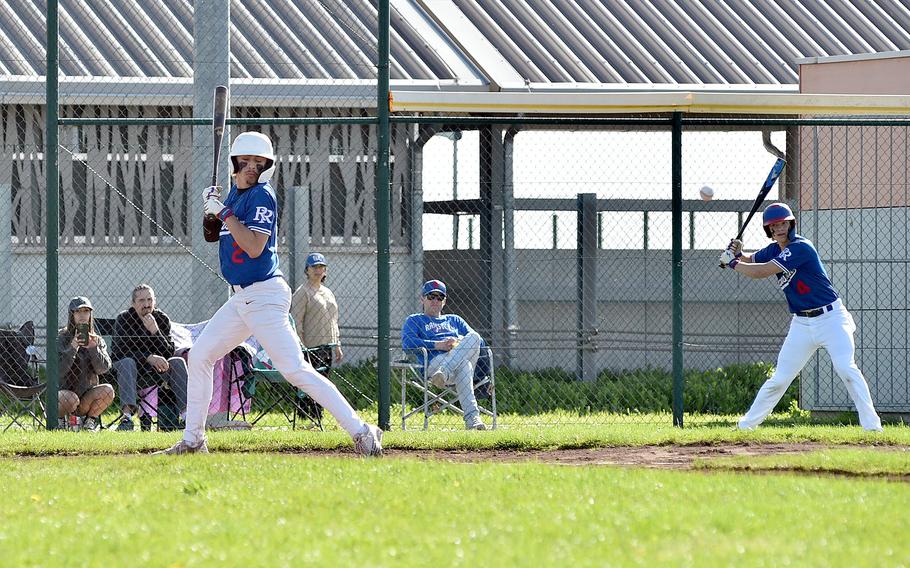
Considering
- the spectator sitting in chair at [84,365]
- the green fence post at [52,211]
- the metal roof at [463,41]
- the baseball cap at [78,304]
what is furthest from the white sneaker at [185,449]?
the metal roof at [463,41]

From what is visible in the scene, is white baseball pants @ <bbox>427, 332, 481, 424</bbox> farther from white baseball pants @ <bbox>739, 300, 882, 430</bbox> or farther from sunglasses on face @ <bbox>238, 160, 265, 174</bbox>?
sunglasses on face @ <bbox>238, 160, 265, 174</bbox>

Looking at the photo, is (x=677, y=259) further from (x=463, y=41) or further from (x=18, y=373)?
(x=463, y=41)

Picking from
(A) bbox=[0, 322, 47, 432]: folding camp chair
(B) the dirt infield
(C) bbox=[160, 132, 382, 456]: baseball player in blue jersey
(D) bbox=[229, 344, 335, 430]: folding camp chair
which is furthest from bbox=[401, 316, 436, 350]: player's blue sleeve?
(C) bbox=[160, 132, 382, 456]: baseball player in blue jersey

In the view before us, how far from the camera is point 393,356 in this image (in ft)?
64.2

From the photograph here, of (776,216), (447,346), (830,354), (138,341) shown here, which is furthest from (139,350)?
(830,354)

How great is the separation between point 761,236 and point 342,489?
31.0ft

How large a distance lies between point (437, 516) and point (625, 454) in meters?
3.43

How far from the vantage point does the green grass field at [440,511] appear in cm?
536

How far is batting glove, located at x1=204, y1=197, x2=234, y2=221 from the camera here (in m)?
8.47

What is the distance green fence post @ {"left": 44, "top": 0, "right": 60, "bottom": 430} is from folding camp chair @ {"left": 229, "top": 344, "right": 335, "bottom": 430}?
163 centimetres

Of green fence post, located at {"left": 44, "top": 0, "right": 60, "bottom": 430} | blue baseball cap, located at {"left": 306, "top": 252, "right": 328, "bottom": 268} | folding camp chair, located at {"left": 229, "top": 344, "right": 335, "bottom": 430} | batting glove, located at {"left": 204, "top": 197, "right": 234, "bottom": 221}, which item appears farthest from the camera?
blue baseball cap, located at {"left": 306, "top": 252, "right": 328, "bottom": 268}

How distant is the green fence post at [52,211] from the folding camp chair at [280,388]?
1.63 metres

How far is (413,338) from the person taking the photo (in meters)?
12.1

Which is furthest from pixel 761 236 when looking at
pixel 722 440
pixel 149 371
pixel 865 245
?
pixel 149 371
